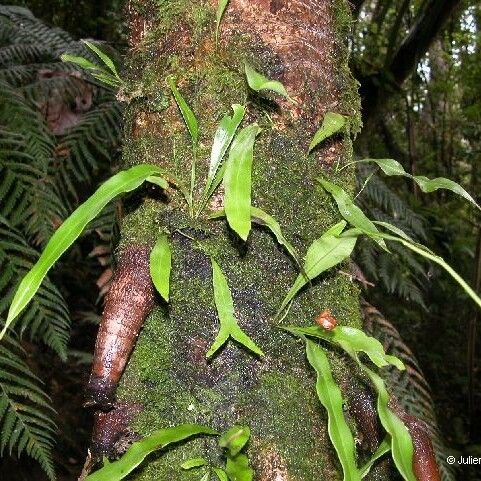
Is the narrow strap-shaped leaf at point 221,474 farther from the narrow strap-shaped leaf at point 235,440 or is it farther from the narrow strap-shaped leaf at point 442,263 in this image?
the narrow strap-shaped leaf at point 442,263

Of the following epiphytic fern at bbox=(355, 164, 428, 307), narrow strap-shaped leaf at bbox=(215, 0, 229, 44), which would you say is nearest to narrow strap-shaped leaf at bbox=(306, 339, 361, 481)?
narrow strap-shaped leaf at bbox=(215, 0, 229, 44)

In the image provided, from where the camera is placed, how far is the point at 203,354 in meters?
0.91

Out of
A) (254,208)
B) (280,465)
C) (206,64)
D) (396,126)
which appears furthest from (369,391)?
(396,126)

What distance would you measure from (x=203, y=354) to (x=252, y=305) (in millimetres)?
119

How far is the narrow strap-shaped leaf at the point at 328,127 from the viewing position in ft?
3.38

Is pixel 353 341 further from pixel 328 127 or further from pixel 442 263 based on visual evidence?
pixel 328 127

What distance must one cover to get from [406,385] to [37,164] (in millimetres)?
1558

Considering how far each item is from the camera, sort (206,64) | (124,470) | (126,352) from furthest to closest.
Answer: (206,64)
(126,352)
(124,470)

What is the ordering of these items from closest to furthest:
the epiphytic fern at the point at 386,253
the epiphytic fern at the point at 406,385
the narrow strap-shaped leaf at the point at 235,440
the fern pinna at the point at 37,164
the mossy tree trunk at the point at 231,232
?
the narrow strap-shaped leaf at the point at 235,440, the mossy tree trunk at the point at 231,232, the fern pinna at the point at 37,164, the epiphytic fern at the point at 406,385, the epiphytic fern at the point at 386,253

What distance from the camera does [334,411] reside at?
0.88 metres

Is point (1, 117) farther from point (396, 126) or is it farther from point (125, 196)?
point (396, 126)

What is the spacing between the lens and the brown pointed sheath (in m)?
0.91

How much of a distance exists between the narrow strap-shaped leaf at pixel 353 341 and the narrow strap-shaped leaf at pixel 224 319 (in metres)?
0.09

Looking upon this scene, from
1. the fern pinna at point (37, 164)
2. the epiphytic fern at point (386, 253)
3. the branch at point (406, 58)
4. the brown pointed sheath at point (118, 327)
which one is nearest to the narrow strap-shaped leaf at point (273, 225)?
the brown pointed sheath at point (118, 327)
